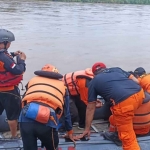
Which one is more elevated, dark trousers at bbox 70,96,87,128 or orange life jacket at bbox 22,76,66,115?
orange life jacket at bbox 22,76,66,115

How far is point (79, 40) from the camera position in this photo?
15898 mm

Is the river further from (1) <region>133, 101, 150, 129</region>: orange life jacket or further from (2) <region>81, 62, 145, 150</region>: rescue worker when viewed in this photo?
(2) <region>81, 62, 145, 150</region>: rescue worker

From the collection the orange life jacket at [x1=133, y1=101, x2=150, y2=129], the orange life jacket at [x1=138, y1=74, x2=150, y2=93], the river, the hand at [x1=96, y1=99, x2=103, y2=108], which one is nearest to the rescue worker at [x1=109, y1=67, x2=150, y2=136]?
the orange life jacket at [x1=133, y1=101, x2=150, y2=129]

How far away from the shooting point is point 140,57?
13039mm

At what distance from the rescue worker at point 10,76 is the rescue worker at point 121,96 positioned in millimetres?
794

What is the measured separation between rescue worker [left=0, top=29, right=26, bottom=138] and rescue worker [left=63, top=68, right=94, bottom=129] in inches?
27.7

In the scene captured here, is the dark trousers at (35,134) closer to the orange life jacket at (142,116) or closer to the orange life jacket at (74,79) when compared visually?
the orange life jacket at (142,116)

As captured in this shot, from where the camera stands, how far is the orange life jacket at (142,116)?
3508 millimetres

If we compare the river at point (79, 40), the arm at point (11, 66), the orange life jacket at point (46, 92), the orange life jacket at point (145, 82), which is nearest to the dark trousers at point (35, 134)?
the orange life jacket at point (46, 92)

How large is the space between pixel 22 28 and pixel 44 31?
1.16m

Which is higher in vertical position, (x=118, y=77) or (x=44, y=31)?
(x=118, y=77)

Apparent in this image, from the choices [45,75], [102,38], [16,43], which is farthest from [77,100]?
[102,38]

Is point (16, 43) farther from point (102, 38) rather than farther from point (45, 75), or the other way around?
point (45, 75)

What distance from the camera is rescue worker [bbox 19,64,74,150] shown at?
8.53 feet
